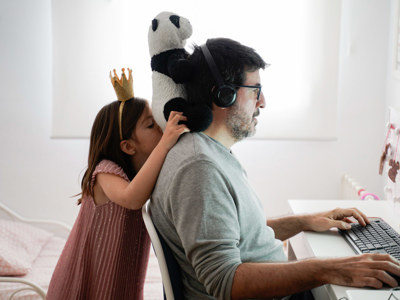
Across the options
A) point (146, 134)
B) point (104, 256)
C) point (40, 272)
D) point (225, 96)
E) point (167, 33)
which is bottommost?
point (40, 272)

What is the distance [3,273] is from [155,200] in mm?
993

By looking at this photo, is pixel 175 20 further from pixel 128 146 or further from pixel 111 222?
pixel 111 222

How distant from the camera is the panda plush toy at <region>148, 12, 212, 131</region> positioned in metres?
1.39

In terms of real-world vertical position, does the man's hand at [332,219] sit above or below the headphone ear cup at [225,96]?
below

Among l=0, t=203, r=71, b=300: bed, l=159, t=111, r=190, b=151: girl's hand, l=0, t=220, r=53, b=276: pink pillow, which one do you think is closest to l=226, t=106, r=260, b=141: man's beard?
l=159, t=111, r=190, b=151: girl's hand

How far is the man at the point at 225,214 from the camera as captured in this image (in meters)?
1.20

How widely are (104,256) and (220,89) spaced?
0.61 meters

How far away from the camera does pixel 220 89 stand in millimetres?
1387

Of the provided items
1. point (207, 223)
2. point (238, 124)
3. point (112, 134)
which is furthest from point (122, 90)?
point (207, 223)

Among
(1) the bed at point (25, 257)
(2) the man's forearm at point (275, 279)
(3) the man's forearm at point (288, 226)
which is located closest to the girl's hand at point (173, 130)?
(2) the man's forearm at point (275, 279)

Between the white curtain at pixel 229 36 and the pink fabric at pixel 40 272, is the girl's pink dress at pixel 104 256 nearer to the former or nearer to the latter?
the pink fabric at pixel 40 272

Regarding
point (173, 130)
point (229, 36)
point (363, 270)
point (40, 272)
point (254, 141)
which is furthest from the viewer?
point (254, 141)

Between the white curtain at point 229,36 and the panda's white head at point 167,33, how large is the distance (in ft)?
4.90

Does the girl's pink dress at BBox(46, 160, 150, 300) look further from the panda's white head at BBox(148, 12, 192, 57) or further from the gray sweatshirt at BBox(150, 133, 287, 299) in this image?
the panda's white head at BBox(148, 12, 192, 57)
